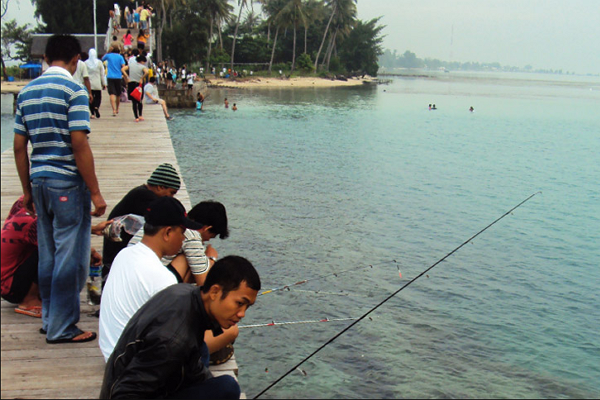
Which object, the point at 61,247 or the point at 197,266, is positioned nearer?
the point at 61,247

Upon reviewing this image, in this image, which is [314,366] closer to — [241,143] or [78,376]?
[78,376]

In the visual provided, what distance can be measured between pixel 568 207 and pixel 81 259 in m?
13.8

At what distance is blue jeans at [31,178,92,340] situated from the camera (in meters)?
3.40

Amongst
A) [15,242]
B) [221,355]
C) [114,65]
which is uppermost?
[114,65]

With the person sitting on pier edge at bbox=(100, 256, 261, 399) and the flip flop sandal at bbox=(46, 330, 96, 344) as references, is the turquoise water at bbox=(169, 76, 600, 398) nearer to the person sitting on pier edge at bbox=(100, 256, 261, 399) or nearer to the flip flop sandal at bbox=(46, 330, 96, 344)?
the flip flop sandal at bbox=(46, 330, 96, 344)

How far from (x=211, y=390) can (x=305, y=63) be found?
75194 mm

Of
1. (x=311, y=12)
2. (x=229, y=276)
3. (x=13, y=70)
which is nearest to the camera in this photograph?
(x=229, y=276)

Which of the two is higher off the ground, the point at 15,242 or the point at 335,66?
the point at 335,66

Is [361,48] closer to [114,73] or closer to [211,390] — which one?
[114,73]

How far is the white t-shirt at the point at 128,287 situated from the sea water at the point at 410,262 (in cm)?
339

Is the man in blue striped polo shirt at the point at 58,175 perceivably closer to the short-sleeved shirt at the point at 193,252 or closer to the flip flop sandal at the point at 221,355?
the short-sleeved shirt at the point at 193,252

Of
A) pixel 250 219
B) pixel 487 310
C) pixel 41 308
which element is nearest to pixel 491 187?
pixel 250 219

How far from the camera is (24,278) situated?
3781mm

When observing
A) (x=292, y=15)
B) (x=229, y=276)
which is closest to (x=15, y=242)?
(x=229, y=276)
